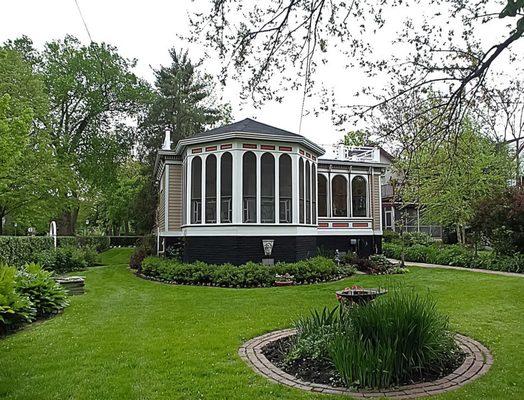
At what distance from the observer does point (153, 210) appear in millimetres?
25641

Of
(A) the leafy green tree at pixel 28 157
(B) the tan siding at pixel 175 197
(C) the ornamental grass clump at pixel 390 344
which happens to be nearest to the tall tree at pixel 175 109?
(A) the leafy green tree at pixel 28 157

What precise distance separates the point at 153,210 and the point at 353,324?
71.8 feet

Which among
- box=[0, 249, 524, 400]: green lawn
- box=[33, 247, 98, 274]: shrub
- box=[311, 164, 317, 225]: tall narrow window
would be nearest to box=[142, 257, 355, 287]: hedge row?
box=[0, 249, 524, 400]: green lawn

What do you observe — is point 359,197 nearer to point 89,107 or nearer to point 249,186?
point 249,186

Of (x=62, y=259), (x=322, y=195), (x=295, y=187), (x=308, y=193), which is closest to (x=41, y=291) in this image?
(x=295, y=187)

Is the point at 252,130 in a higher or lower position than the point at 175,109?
lower

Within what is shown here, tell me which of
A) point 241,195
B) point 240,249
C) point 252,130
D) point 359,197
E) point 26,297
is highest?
point 252,130

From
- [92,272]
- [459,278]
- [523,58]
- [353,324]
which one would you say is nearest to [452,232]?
[459,278]

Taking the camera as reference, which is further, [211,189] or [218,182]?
[211,189]

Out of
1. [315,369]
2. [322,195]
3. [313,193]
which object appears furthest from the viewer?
[322,195]

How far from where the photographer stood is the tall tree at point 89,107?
29.1 meters

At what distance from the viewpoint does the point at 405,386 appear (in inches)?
178

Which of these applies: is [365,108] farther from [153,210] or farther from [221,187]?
[153,210]

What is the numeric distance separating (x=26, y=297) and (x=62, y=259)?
1078 cm
